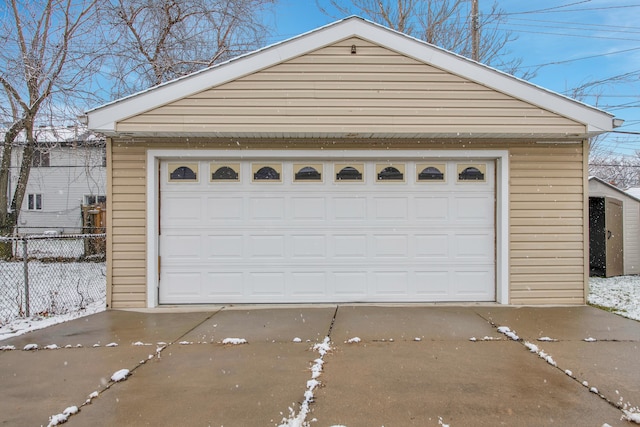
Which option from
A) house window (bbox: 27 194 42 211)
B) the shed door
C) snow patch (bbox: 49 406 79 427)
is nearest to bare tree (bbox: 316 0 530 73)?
the shed door

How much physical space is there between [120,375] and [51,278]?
728 centimetres

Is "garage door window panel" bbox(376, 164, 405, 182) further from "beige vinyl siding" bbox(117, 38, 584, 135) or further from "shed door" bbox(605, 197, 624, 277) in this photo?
"shed door" bbox(605, 197, 624, 277)

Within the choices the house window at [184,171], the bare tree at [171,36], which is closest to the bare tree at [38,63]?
the bare tree at [171,36]

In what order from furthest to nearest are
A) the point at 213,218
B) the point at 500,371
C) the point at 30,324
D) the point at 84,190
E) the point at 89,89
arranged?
1. the point at 84,190
2. the point at 89,89
3. the point at 213,218
4. the point at 30,324
5. the point at 500,371

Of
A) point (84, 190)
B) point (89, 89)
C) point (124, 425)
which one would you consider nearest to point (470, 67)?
point (124, 425)

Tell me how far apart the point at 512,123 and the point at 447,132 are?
0.89m

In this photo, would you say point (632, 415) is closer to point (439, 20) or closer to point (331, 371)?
point (331, 371)

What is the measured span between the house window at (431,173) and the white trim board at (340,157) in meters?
0.18

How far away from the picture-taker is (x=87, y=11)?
1234 cm

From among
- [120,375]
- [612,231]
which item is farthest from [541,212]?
[120,375]

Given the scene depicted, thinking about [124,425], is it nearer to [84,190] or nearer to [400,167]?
[400,167]

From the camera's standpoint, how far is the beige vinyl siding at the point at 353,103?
236 inches

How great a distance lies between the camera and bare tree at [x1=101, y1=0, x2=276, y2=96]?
488 inches

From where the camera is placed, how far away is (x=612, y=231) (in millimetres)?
9867
